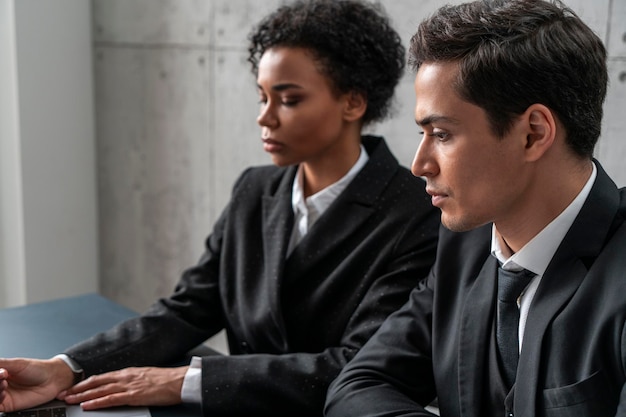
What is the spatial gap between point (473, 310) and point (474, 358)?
0.29 feet

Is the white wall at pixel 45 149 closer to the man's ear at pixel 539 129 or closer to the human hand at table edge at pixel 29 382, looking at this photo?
the human hand at table edge at pixel 29 382

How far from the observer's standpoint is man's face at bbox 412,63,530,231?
136 centimetres

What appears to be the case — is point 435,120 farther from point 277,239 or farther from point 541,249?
point 277,239

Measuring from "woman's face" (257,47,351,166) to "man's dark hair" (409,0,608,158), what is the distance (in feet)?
2.13

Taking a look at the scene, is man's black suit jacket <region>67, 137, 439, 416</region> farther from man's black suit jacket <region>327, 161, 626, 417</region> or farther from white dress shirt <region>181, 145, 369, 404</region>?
man's black suit jacket <region>327, 161, 626, 417</region>

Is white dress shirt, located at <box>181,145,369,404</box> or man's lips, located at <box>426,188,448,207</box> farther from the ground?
man's lips, located at <box>426,188,448,207</box>

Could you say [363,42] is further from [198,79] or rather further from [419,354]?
[198,79]

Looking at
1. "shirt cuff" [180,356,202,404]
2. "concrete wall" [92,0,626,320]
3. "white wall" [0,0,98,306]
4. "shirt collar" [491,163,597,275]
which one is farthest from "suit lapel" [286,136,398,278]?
"white wall" [0,0,98,306]

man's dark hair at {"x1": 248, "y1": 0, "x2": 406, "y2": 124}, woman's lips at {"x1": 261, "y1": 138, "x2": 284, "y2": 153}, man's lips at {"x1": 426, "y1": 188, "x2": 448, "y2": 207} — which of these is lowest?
man's lips at {"x1": 426, "y1": 188, "x2": 448, "y2": 207}

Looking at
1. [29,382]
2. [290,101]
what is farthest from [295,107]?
[29,382]

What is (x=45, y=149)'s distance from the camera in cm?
363

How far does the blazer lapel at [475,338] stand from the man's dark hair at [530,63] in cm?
31

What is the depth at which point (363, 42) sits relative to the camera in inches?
81.5

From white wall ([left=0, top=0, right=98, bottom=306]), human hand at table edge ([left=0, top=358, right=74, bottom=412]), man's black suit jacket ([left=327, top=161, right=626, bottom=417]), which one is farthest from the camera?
white wall ([left=0, top=0, right=98, bottom=306])
